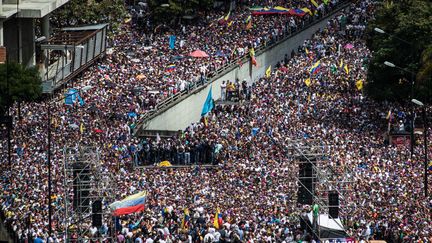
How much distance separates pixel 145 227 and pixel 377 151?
1792 cm

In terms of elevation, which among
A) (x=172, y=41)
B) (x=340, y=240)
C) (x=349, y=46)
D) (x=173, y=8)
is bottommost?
(x=172, y=41)

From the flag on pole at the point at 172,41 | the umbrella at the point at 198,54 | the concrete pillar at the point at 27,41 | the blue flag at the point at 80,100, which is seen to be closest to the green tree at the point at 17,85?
the blue flag at the point at 80,100

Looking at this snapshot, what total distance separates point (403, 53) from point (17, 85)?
20.9m

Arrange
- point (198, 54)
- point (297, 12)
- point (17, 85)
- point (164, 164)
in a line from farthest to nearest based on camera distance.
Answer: point (297, 12) < point (198, 54) < point (17, 85) < point (164, 164)

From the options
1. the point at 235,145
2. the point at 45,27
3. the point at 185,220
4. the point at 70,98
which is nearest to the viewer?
the point at 185,220

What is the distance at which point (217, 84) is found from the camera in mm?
91875

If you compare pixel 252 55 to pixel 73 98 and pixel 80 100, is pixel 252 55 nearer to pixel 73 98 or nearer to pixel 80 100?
pixel 80 100

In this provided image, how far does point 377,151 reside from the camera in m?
74.4

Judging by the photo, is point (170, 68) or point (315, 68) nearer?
point (315, 68)

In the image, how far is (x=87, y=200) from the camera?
5859 cm

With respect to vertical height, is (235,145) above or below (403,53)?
below

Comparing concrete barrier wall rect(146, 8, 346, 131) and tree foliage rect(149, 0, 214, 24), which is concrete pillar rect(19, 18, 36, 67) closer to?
concrete barrier wall rect(146, 8, 346, 131)

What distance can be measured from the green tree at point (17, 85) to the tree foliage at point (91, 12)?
1612cm

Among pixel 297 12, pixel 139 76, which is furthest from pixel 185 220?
pixel 297 12
